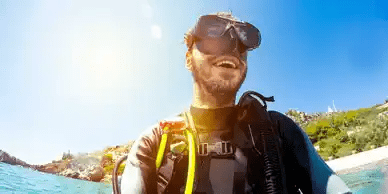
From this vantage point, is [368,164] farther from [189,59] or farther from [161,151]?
[161,151]

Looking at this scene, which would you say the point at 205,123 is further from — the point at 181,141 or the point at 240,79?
the point at 240,79

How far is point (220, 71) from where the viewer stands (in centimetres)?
174

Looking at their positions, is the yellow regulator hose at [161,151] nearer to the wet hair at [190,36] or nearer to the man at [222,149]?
the man at [222,149]

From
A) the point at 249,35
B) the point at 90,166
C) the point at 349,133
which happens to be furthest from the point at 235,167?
the point at 90,166

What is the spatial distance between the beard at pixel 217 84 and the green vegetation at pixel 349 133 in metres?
26.6

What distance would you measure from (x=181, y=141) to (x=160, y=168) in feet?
0.64

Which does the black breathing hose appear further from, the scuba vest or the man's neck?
the man's neck

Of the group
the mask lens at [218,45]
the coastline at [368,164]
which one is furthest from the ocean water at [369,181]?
the mask lens at [218,45]

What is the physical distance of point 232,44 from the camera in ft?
5.95

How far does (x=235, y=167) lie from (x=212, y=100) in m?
0.46

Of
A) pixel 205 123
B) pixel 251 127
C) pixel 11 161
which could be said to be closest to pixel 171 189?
pixel 205 123

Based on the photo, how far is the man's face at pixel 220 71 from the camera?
5.72ft

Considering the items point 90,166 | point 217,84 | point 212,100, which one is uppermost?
point 217,84

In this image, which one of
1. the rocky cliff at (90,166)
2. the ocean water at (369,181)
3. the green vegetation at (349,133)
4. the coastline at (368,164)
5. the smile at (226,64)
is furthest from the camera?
the rocky cliff at (90,166)
